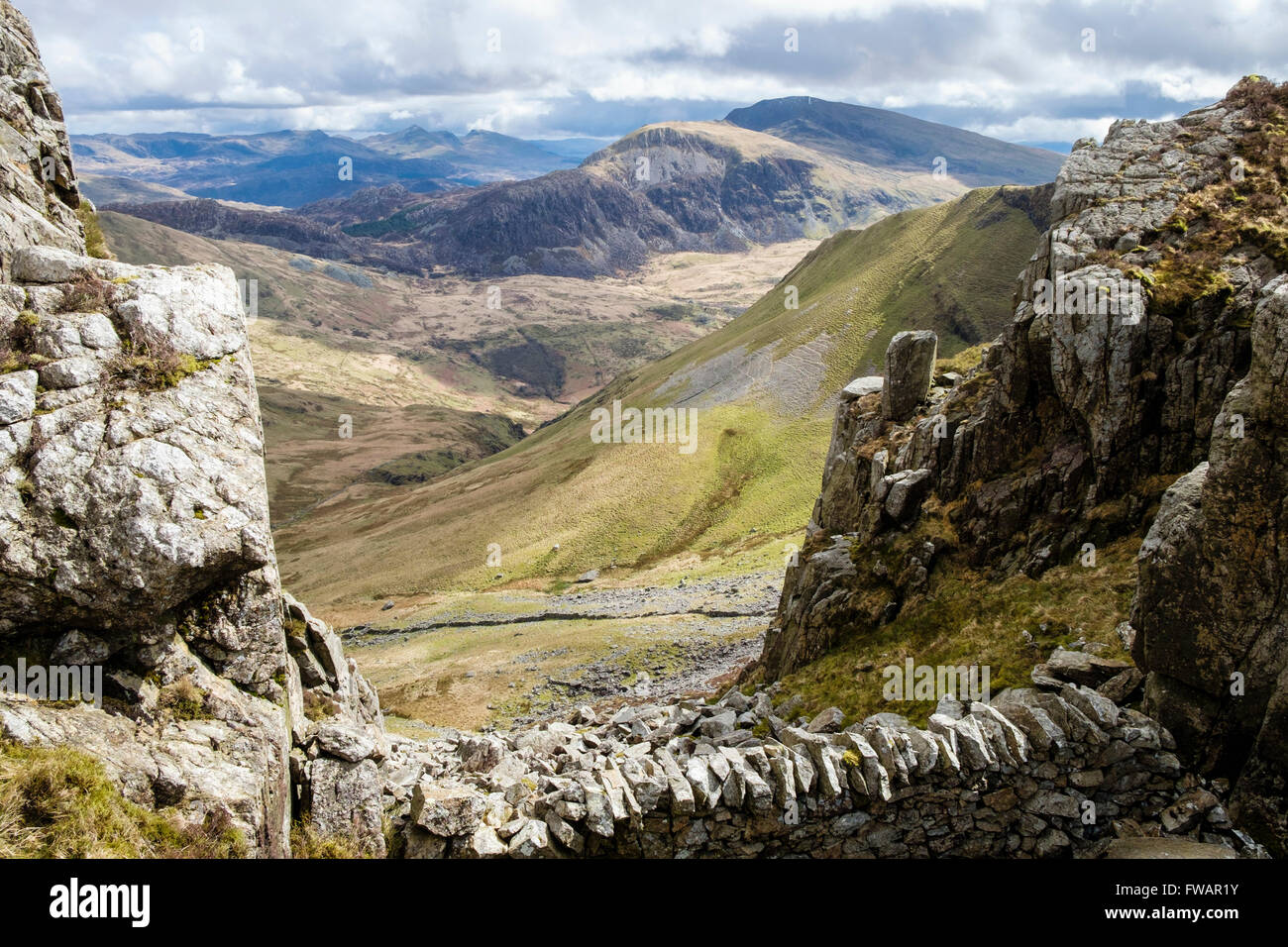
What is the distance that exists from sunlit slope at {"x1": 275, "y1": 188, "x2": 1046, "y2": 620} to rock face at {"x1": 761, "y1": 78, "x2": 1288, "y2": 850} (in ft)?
171

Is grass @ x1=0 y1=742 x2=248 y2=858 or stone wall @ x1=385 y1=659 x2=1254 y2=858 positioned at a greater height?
grass @ x1=0 y1=742 x2=248 y2=858

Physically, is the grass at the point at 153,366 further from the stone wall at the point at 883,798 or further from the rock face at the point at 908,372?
the rock face at the point at 908,372

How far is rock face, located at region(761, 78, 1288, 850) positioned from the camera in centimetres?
1433

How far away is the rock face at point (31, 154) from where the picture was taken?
737 inches

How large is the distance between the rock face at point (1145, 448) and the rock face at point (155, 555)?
18283 millimetres

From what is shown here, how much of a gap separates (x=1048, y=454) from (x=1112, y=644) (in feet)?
29.4

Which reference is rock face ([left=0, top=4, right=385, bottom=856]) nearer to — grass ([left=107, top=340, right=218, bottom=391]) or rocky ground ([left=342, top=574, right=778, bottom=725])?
grass ([left=107, top=340, right=218, bottom=391])

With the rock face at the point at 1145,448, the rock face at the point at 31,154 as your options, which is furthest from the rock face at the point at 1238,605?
the rock face at the point at 31,154

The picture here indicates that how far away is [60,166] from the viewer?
75.2 feet

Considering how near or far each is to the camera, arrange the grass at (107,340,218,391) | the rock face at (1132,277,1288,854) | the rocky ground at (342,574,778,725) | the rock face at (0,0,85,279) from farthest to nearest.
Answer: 1. the rocky ground at (342,574,778,725)
2. the rock face at (0,0,85,279)
3. the grass at (107,340,218,391)
4. the rock face at (1132,277,1288,854)

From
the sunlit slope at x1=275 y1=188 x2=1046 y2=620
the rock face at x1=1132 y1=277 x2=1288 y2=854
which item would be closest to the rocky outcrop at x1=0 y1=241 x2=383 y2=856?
the rock face at x1=1132 y1=277 x2=1288 y2=854
